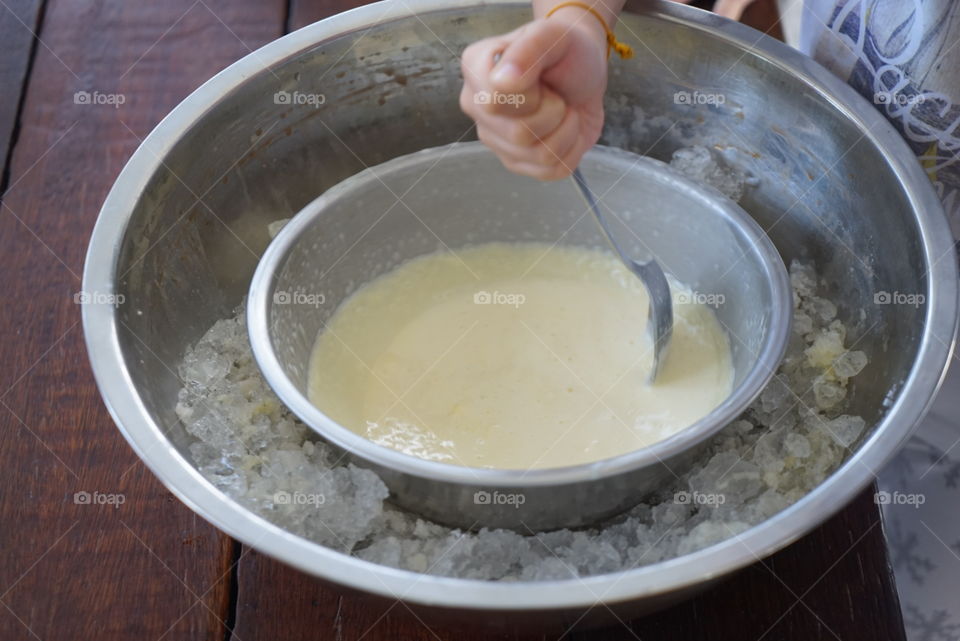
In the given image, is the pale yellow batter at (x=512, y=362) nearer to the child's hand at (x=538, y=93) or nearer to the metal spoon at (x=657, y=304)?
the metal spoon at (x=657, y=304)

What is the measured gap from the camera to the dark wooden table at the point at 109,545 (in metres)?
0.73

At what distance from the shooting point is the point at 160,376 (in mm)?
796

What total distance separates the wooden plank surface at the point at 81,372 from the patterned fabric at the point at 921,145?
631mm

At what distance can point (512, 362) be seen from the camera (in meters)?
0.91

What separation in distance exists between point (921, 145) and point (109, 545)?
2.71 ft

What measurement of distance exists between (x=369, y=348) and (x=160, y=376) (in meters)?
0.22

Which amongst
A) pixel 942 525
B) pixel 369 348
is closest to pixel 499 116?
pixel 369 348

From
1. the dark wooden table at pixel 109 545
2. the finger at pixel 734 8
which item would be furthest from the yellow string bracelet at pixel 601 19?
the dark wooden table at pixel 109 545

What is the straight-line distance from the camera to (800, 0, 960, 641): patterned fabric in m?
0.82

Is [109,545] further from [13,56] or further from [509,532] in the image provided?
[13,56]

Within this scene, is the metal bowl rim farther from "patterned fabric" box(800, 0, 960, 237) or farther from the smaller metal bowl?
"patterned fabric" box(800, 0, 960, 237)

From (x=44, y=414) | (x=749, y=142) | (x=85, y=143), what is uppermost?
(x=749, y=142)

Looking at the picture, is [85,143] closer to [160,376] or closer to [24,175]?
[24,175]

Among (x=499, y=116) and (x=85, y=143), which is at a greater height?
(x=499, y=116)
